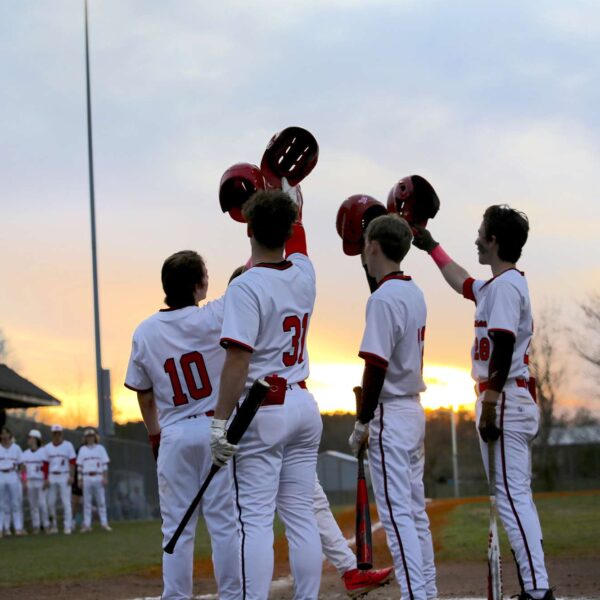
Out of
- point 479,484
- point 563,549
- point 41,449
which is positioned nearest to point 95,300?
point 41,449

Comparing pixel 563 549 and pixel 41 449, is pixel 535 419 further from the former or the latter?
pixel 41 449

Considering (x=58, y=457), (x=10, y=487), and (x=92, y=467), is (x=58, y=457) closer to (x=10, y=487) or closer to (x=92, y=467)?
(x=92, y=467)

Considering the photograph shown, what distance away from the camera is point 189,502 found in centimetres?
638

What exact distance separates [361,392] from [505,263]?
4.03 ft

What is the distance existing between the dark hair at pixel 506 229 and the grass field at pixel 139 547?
16.1 feet

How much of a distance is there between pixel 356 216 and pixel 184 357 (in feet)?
6.14

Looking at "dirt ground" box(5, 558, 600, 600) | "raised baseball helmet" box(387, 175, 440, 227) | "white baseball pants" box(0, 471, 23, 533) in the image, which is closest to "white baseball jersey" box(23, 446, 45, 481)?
"white baseball pants" box(0, 471, 23, 533)

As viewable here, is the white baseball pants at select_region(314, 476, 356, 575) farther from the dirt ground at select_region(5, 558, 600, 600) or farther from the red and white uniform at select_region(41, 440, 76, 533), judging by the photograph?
the red and white uniform at select_region(41, 440, 76, 533)

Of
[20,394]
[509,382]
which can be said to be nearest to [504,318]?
[509,382]

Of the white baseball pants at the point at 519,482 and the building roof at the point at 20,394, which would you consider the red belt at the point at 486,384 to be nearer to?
the white baseball pants at the point at 519,482

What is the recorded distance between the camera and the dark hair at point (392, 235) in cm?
651

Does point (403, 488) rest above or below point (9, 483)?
above

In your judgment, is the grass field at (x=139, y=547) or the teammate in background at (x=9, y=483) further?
the teammate in background at (x=9, y=483)

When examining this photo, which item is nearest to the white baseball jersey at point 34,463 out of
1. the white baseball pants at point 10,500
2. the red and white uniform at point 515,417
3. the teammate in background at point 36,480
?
the teammate in background at point 36,480
